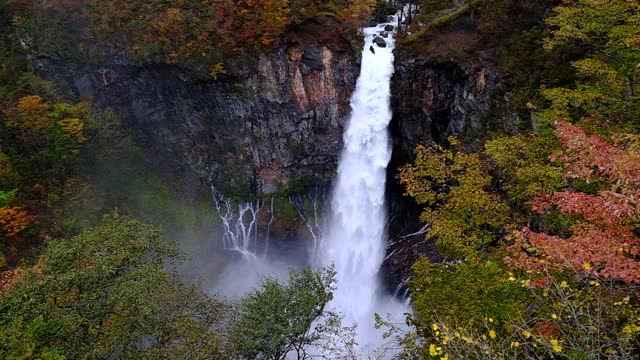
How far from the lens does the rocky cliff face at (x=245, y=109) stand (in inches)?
857

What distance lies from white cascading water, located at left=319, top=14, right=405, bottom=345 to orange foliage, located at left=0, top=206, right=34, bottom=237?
47.7ft

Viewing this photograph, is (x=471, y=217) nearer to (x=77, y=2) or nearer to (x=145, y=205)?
(x=145, y=205)

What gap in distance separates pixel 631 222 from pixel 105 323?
12468 millimetres

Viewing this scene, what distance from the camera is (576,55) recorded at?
14.8 m

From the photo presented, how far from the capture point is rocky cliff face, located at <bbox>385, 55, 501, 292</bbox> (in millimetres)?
18516

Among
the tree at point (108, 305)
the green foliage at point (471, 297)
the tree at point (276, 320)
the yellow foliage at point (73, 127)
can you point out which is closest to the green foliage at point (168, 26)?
the yellow foliage at point (73, 127)

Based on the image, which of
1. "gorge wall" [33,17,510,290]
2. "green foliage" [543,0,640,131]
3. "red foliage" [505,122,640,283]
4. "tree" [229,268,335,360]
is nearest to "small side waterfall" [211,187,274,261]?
"gorge wall" [33,17,510,290]

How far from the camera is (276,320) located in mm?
13148

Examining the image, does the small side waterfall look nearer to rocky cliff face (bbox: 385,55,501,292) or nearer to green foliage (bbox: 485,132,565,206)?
rocky cliff face (bbox: 385,55,501,292)

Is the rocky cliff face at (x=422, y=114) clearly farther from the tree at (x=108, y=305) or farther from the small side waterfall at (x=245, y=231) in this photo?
the tree at (x=108, y=305)

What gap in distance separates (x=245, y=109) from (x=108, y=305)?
46.2 feet

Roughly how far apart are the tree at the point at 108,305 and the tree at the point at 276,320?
939 mm

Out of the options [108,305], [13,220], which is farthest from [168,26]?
[108,305]

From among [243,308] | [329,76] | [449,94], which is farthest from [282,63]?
[243,308]
